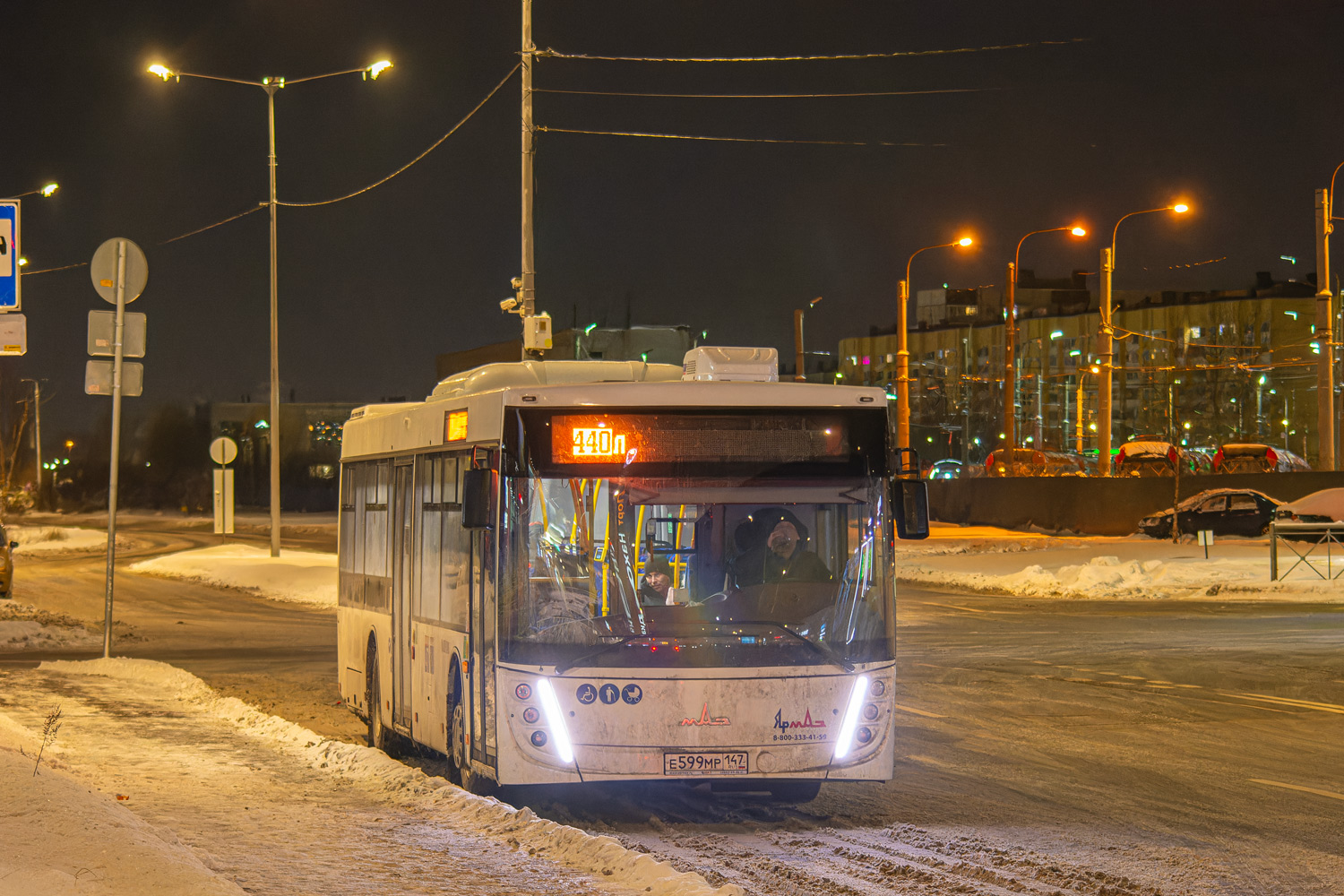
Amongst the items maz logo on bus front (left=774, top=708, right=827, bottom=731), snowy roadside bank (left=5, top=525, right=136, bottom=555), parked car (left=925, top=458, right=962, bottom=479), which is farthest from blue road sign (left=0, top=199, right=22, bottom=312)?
parked car (left=925, top=458, right=962, bottom=479)

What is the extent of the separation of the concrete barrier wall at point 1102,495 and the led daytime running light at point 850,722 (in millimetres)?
35641

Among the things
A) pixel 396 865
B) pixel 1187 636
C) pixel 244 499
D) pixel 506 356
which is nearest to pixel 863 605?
pixel 396 865

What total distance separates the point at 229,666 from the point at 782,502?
1047 cm

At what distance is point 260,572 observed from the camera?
3303cm

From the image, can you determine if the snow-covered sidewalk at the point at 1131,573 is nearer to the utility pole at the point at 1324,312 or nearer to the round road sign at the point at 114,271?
the utility pole at the point at 1324,312

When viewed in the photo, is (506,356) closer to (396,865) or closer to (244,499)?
(244,499)

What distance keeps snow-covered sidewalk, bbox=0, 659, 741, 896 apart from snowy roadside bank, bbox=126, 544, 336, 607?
17.4m

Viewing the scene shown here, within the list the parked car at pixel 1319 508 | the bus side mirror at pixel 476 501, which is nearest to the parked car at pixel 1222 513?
the parked car at pixel 1319 508

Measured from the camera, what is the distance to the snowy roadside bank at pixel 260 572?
2967 cm

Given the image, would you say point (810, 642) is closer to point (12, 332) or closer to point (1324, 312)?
point (12, 332)

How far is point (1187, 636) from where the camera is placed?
63.8 ft

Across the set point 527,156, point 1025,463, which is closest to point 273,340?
point 527,156

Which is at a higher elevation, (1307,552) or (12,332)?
(12,332)

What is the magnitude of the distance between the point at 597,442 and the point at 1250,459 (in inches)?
2029
